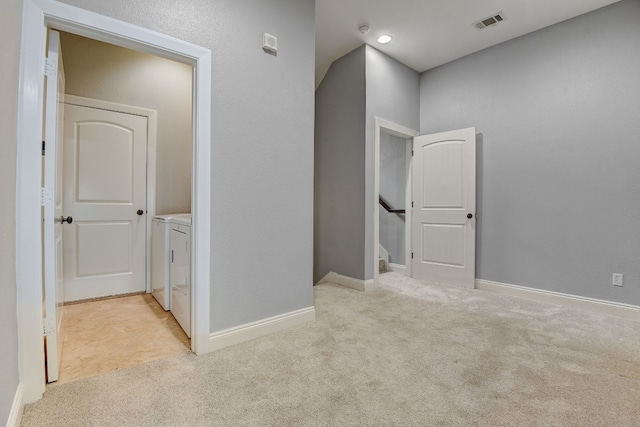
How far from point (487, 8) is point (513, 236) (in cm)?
239

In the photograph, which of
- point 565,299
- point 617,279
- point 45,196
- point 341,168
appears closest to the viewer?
point 45,196

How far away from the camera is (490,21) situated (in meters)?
3.07

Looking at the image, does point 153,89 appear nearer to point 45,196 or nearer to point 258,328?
point 45,196

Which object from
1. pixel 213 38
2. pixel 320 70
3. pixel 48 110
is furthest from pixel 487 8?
pixel 48 110

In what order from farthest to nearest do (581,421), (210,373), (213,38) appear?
(213,38)
(210,373)
(581,421)

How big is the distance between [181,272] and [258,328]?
29.7 inches

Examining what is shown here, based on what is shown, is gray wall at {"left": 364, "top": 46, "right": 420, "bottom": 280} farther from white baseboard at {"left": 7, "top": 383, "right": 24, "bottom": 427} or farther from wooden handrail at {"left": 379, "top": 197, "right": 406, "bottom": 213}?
white baseboard at {"left": 7, "top": 383, "right": 24, "bottom": 427}

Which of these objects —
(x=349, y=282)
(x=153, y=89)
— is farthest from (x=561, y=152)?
(x=153, y=89)

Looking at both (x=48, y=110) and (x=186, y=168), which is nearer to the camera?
(x=48, y=110)

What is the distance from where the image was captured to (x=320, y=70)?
411cm

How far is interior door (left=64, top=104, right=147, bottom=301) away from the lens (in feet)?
9.93

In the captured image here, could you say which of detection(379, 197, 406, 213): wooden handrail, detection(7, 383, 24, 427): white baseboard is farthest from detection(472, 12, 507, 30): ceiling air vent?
detection(7, 383, 24, 427): white baseboard

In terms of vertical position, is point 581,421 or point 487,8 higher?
point 487,8

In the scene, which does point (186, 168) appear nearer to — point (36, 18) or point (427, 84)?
point (36, 18)
